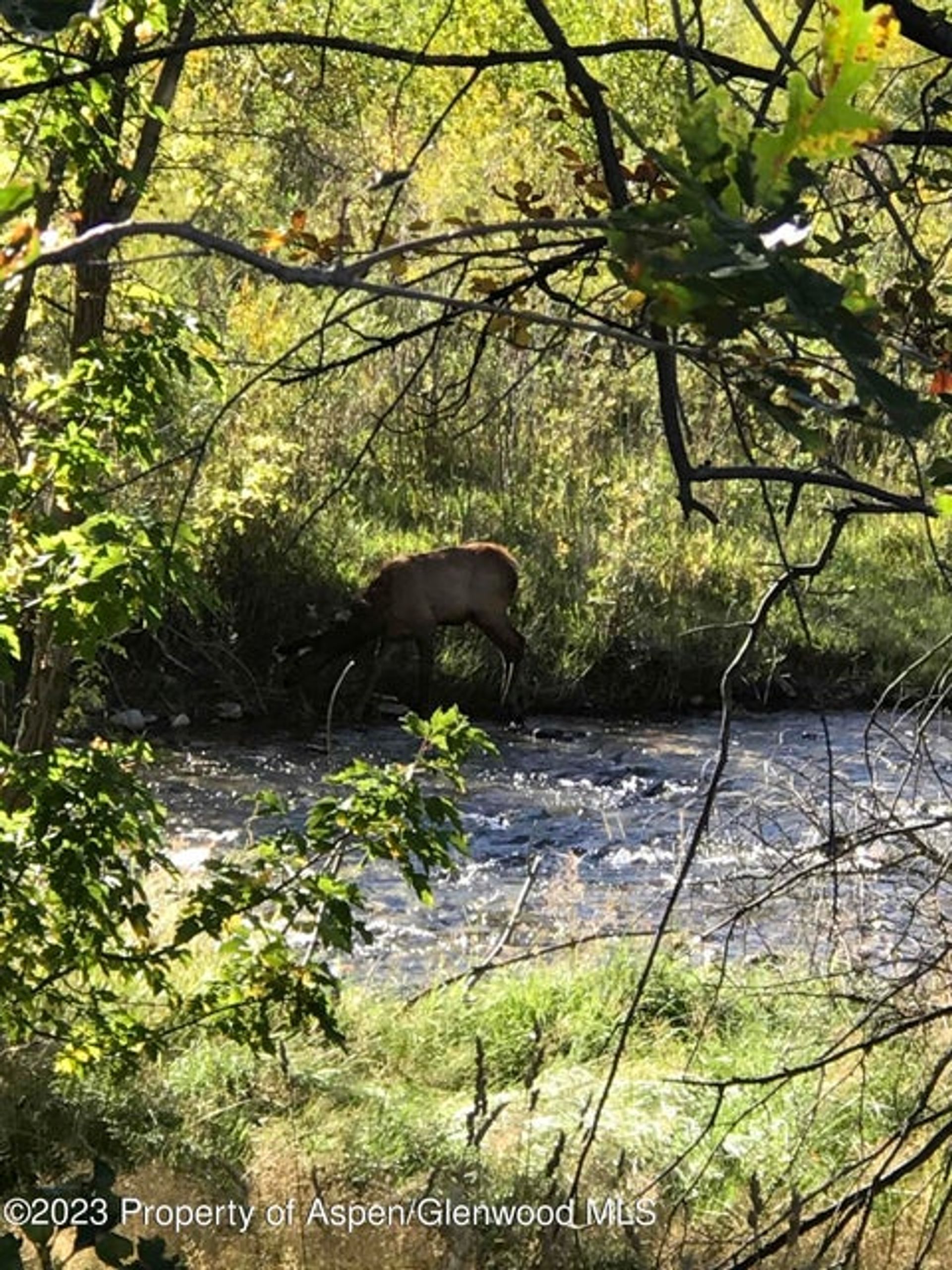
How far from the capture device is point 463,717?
3.90 meters

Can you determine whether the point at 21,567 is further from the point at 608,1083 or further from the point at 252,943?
the point at 608,1083

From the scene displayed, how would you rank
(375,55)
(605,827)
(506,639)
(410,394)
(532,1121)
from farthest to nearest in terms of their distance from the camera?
(506,639) → (410,394) → (605,827) → (532,1121) → (375,55)

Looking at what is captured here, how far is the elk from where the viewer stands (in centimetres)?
1077

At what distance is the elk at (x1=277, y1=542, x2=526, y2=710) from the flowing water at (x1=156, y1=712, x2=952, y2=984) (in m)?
0.53

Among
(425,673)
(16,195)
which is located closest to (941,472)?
(16,195)

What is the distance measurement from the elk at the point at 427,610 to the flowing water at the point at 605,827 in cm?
53

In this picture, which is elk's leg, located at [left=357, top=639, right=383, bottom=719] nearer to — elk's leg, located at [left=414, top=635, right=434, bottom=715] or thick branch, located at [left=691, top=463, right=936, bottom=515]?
elk's leg, located at [left=414, top=635, right=434, bottom=715]

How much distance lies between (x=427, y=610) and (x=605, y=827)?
2929 millimetres

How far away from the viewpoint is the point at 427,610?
35.6 feet

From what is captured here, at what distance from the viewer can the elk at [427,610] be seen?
10.8 meters

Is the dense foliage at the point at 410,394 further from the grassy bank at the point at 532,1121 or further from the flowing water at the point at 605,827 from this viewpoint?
the flowing water at the point at 605,827

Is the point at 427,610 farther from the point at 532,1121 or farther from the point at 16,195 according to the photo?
the point at 16,195

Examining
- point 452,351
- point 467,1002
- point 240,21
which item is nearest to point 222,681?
point 452,351

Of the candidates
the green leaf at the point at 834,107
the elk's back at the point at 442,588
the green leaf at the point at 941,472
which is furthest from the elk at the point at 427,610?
the green leaf at the point at 834,107
